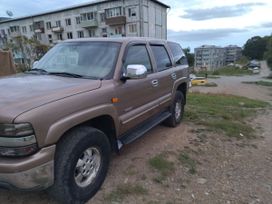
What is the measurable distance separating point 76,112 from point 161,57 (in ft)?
8.95

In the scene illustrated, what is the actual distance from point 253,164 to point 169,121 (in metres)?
1.89

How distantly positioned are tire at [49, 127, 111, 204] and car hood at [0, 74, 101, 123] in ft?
1.46

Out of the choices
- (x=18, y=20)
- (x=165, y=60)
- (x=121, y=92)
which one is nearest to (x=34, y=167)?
(x=121, y=92)

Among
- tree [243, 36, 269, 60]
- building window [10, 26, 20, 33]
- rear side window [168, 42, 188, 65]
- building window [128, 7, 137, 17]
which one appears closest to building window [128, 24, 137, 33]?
building window [128, 7, 137, 17]

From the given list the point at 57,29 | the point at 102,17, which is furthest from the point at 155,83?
the point at 57,29

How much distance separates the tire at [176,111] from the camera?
5609 millimetres

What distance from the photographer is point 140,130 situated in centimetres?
420

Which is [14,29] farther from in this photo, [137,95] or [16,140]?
[16,140]

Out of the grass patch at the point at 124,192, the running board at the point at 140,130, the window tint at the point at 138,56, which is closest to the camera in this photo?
the grass patch at the point at 124,192

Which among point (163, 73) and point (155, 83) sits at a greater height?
point (163, 73)

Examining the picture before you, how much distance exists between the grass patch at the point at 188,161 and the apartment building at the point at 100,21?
33922 mm

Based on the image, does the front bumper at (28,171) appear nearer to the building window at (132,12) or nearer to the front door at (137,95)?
the front door at (137,95)

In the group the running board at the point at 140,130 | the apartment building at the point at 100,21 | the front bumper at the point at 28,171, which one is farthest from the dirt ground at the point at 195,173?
the apartment building at the point at 100,21

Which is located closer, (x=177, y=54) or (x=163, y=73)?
(x=163, y=73)
